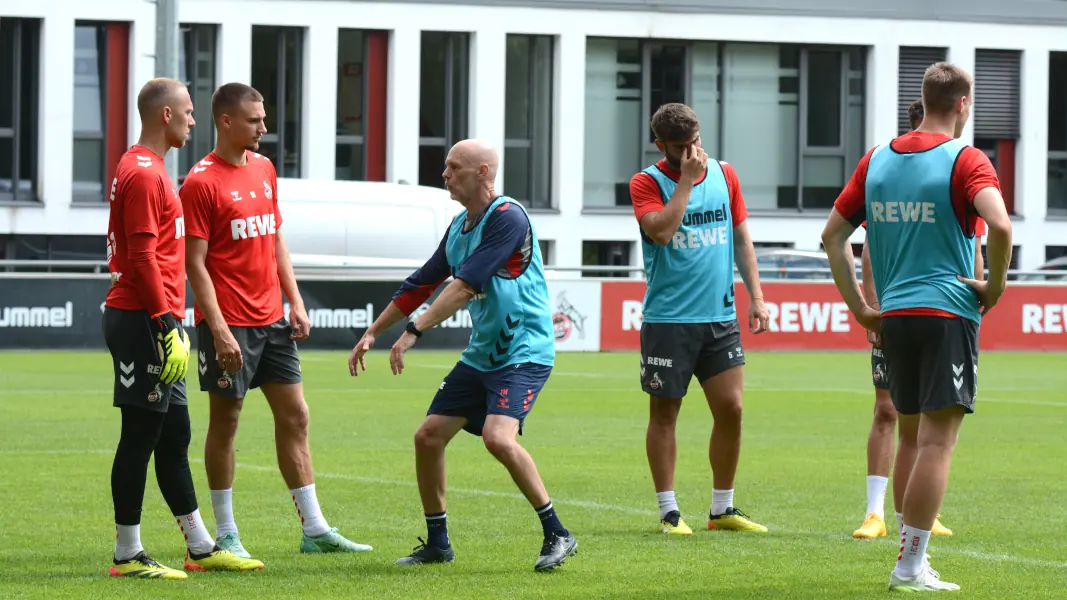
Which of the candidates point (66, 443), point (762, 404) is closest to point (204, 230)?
point (66, 443)

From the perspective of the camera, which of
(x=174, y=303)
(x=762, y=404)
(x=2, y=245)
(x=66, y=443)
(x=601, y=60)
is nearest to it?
(x=174, y=303)

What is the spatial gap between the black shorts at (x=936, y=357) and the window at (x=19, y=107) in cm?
3712

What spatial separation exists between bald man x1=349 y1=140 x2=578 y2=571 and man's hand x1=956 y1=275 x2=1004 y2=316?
177cm

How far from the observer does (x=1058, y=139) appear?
48844 mm

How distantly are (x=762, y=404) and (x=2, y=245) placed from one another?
91.5ft

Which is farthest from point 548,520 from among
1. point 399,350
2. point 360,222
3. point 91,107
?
point 91,107

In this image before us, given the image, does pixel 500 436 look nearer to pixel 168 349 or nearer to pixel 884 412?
pixel 168 349

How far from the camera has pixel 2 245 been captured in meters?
41.8

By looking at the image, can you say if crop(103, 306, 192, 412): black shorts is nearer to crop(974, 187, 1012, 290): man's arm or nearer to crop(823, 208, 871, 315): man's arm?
crop(823, 208, 871, 315): man's arm

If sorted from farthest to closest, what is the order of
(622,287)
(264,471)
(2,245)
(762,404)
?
1. (2,245)
2. (622,287)
3. (762,404)
4. (264,471)

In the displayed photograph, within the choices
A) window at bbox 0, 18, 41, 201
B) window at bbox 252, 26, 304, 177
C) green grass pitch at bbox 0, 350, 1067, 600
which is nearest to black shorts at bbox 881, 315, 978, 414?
green grass pitch at bbox 0, 350, 1067, 600

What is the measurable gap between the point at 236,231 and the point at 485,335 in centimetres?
119

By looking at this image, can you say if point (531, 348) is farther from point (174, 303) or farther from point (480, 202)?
point (174, 303)

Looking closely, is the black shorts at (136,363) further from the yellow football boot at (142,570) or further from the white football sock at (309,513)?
the white football sock at (309,513)
